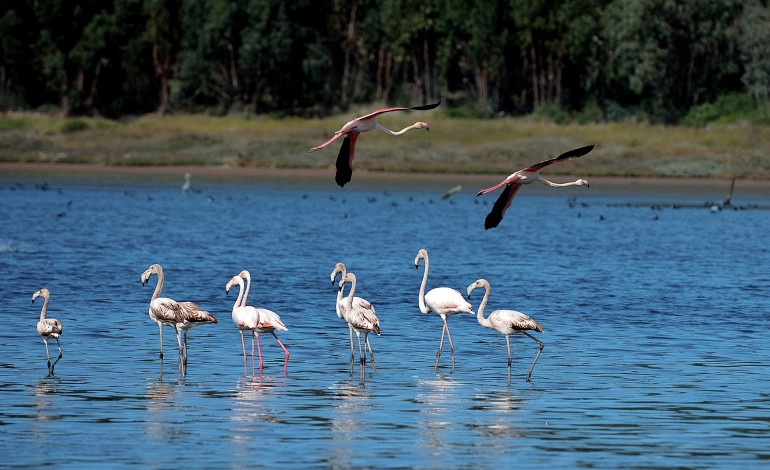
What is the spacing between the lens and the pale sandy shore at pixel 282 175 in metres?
60.3

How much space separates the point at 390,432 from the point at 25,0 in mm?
72104

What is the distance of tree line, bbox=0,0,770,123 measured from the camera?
74.8 metres

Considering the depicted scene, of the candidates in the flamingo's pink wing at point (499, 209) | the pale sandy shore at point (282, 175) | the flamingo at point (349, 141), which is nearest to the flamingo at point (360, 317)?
the flamingo's pink wing at point (499, 209)

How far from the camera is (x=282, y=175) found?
64.4 metres

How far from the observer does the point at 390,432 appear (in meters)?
13.1

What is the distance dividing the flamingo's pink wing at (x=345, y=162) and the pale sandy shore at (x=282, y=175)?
45.4 meters

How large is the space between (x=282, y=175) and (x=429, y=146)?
22.9ft

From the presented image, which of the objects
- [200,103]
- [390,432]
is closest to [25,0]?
[200,103]

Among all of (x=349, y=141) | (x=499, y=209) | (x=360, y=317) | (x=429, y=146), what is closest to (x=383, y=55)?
(x=429, y=146)

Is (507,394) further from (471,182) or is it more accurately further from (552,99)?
(552,99)

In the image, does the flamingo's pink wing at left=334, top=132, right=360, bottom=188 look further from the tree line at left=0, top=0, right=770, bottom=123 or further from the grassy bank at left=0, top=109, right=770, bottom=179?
the tree line at left=0, top=0, right=770, bottom=123

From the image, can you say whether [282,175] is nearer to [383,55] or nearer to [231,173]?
[231,173]

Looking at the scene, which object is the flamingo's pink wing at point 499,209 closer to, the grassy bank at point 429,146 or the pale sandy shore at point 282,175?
the pale sandy shore at point 282,175

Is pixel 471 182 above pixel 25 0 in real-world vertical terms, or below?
below
